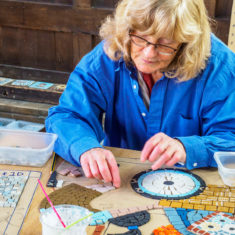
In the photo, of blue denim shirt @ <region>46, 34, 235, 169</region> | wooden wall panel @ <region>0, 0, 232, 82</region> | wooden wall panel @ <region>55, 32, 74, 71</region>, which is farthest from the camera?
wooden wall panel @ <region>55, 32, 74, 71</region>

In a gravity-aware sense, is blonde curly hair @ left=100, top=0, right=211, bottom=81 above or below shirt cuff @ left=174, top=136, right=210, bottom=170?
above

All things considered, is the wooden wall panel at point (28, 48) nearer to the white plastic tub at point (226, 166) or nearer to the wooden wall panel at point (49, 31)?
the wooden wall panel at point (49, 31)

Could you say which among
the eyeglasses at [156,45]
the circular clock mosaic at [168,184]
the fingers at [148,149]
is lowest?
the circular clock mosaic at [168,184]

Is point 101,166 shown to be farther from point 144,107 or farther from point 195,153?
point 144,107

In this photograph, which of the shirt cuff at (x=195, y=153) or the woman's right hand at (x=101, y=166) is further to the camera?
the shirt cuff at (x=195, y=153)

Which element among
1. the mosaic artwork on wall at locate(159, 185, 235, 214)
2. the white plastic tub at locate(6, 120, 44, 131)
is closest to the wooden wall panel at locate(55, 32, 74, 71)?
the white plastic tub at locate(6, 120, 44, 131)

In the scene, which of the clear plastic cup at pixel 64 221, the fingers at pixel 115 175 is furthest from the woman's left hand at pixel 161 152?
the clear plastic cup at pixel 64 221

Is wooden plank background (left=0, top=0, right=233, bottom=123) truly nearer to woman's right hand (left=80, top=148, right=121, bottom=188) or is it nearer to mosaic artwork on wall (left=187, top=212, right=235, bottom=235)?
woman's right hand (left=80, top=148, right=121, bottom=188)

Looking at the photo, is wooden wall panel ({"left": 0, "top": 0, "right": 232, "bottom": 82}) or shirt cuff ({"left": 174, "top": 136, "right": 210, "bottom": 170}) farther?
wooden wall panel ({"left": 0, "top": 0, "right": 232, "bottom": 82})

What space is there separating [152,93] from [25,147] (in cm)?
66

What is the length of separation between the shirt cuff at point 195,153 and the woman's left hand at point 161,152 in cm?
4

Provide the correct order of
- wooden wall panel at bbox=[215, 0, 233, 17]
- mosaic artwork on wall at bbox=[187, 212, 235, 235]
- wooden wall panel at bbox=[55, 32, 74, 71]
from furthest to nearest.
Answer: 1. wooden wall panel at bbox=[55, 32, 74, 71]
2. wooden wall panel at bbox=[215, 0, 233, 17]
3. mosaic artwork on wall at bbox=[187, 212, 235, 235]

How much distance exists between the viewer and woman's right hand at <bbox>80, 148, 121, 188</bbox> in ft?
5.70

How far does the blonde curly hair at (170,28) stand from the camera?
177 cm
